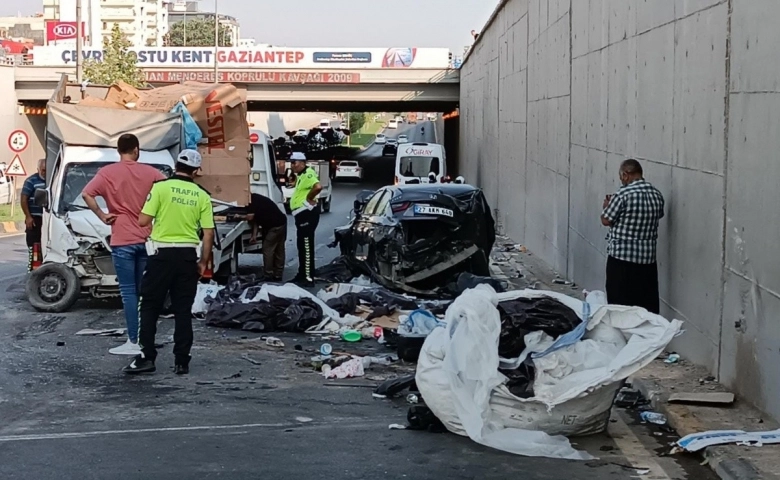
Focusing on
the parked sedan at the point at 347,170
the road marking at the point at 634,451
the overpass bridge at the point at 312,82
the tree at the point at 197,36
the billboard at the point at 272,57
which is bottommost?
the road marking at the point at 634,451

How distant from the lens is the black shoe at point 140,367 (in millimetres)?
8766

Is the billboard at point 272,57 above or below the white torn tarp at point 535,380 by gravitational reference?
above

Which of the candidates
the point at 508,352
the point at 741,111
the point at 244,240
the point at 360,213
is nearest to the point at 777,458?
the point at 508,352

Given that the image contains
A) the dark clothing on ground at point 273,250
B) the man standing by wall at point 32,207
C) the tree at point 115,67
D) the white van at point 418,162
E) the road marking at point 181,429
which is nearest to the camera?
the road marking at point 181,429

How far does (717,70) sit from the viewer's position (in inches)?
324

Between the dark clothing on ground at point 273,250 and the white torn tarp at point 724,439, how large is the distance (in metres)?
9.77

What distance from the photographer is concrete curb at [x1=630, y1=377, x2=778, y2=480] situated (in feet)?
19.1

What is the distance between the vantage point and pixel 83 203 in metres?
12.9

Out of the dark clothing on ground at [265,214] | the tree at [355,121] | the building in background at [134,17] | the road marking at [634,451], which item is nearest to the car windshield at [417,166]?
the dark clothing on ground at [265,214]

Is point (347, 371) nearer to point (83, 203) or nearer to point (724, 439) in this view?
point (724, 439)

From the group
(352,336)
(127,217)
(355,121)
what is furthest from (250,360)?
(355,121)

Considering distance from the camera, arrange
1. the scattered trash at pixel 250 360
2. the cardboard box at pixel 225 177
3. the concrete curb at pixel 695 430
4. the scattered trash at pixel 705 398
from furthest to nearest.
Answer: the cardboard box at pixel 225 177 < the scattered trash at pixel 250 360 < the scattered trash at pixel 705 398 < the concrete curb at pixel 695 430

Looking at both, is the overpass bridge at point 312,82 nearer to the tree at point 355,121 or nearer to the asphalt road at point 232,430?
the asphalt road at point 232,430

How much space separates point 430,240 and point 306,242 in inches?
89.5
